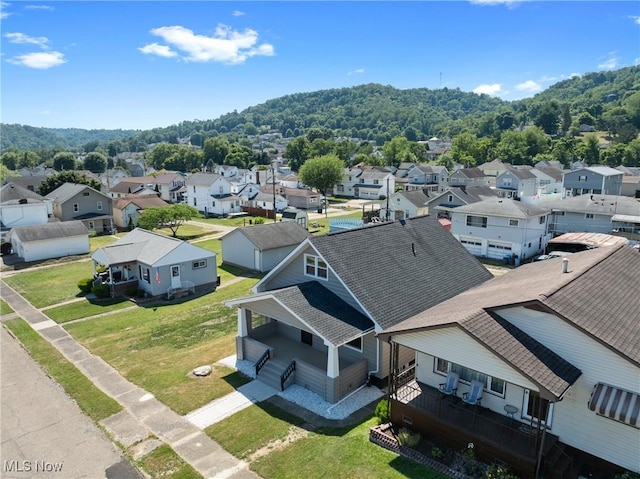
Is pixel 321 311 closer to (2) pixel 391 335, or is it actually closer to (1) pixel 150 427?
(2) pixel 391 335

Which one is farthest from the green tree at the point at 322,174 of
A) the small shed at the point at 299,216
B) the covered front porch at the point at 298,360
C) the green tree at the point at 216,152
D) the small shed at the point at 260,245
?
the green tree at the point at 216,152

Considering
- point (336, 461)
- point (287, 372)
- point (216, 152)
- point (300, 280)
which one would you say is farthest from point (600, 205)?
point (216, 152)

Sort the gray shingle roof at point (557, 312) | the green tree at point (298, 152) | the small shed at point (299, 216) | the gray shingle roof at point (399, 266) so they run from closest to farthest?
the gray shingle roof at point (557, 312), the gray shingle roof at point (399, 266), the small shed at point (299, 216), the green tree at point (298, 152)

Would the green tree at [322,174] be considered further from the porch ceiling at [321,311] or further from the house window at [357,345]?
the house window at [357,345]

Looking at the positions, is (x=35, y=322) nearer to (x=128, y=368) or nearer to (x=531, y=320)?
(x=128, y=368)

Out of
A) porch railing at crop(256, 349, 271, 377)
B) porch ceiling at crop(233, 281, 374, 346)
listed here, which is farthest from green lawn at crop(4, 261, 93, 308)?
porch ceiling at crop(233, 281, 374, 346)
